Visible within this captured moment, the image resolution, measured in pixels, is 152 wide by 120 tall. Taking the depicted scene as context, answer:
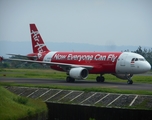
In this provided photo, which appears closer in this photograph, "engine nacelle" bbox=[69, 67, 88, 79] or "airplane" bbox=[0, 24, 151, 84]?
"airplane" bbox=[0, 24, 151, 84]

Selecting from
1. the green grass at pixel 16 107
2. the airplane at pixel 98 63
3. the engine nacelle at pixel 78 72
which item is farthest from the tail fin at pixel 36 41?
the green grass at pixel 16 107

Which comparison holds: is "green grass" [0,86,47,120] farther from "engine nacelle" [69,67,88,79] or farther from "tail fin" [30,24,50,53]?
"tail fin" [30,24,50,53]

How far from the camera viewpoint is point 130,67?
150ft

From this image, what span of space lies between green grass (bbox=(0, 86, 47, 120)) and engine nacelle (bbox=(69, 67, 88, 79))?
1898cm

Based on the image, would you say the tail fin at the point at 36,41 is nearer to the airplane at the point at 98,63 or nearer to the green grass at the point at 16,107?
the airplane at the point at 98,63

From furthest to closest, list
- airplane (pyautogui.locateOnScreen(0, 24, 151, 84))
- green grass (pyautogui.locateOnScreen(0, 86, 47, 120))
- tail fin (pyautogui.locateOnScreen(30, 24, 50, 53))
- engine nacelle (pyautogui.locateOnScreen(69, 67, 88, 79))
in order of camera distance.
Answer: tail fin (pyautogui.locateOnScreen(30, 24, 50, 53)) < engine nacelle (pyautogui.locateOnScreen(69, 67, 88, 79)) < airplane (pyautogui.locateOnScreen(0, 24, 151, 84)) < green grass (pyautogui.locateOnScreen(0, 86, 47, 120))

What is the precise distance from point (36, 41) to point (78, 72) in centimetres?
1566

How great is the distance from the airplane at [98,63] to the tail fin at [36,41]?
3612 mm

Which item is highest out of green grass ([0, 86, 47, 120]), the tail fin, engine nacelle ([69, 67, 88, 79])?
the tail fin

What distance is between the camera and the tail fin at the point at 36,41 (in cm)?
5978

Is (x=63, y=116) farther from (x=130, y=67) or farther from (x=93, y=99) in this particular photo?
(x=130, y=67)

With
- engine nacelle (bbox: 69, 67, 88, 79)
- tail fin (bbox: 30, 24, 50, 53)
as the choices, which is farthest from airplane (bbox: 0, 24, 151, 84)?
tail fin (bbox: 30, 24, 50, 53)

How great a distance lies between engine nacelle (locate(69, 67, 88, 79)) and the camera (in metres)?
46.7

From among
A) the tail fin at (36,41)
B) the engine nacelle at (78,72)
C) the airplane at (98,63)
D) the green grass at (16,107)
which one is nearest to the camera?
the green grass at (16,107)
